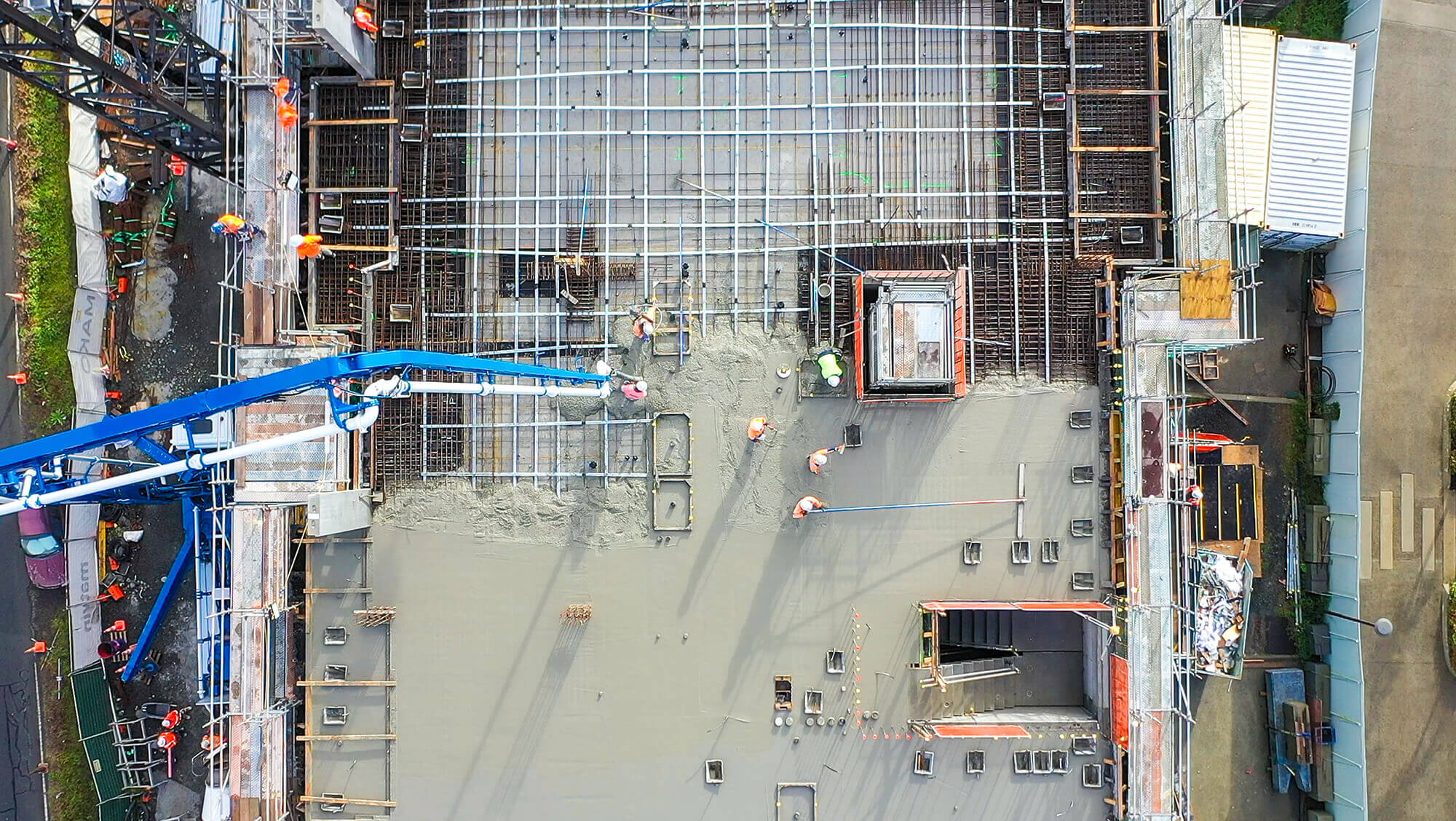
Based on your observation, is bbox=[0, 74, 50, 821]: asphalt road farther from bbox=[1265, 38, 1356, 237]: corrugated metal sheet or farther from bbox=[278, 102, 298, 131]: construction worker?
bbox=[1265, 38, 1356, 237]: corrugated metal sheet

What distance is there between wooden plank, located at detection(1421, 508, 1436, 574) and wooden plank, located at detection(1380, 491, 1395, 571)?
751mm

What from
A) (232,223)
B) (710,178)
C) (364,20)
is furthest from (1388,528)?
(232,223)

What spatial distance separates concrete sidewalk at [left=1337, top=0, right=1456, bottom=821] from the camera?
67.6ft

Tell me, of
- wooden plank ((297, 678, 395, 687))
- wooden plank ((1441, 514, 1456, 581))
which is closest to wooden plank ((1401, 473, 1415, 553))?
wooden plank ((1441, 514, 1456, 581))

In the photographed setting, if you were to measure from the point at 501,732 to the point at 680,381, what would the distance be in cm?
942

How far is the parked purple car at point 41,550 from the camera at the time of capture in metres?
19.9

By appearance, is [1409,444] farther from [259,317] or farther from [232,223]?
[232,223]

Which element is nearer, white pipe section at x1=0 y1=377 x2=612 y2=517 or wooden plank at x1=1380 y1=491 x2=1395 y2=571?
white pipe section at x1=0 y1=377 x2=612 y2=517

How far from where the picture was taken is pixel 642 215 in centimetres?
1925

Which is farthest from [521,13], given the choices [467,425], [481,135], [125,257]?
[125,257]

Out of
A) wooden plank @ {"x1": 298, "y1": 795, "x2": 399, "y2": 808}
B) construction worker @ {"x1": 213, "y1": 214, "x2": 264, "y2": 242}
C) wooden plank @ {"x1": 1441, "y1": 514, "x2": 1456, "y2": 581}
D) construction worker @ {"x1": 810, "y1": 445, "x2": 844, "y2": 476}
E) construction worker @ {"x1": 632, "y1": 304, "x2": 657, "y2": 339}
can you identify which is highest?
construction worker @ {"x1": 213, "y1": 214, "x2": 264, "y2": 242}

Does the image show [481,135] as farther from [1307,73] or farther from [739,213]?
[1307,73]

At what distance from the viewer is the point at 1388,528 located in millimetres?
20594

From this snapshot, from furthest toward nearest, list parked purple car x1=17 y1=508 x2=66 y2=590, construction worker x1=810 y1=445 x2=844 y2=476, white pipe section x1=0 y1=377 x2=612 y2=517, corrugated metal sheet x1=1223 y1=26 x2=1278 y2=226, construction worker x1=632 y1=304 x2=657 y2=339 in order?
parked purple car x1=17 y1=508 x2=66 y2=590 < corrugated metal sheet x1=1223 y1=26 x2=1278 y2=226 < construction worker x1=632 y1=304 x2=657 y2=339 < construction worker x1=810 y1=445 x2=844 y2=476 < white pipe section x1=0 y1=377 x2=612 y2=517
